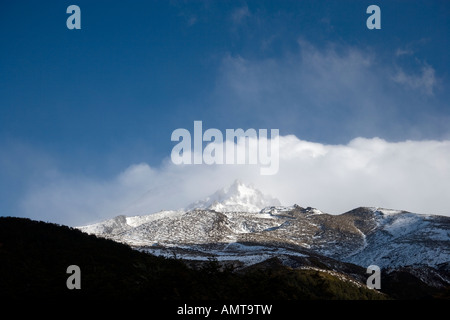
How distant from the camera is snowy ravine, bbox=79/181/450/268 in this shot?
313 feet

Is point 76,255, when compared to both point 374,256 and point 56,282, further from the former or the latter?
point 374,256

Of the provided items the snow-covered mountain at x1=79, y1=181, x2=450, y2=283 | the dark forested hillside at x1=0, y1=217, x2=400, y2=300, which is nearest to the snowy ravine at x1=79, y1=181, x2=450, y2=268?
the snow-covered mountain at x1=79, y1=181, x2=450, y2=283

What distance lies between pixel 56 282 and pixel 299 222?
149 meters

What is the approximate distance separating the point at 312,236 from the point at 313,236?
14.2 inches

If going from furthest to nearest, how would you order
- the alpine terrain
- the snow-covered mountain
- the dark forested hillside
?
the snow-covered mountain → the alpine terrain → the dark forested hillside

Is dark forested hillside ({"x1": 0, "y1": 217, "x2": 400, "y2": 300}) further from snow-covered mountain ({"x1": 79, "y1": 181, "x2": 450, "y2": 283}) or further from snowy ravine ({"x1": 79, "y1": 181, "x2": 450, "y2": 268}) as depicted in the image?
snow-covered mountain ({"x1": 79, "y1": 181, "x2": 450, "y2": 283})

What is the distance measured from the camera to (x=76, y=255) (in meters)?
20.5

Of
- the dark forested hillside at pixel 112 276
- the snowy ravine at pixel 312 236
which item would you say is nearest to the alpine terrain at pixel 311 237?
the snowy ravine at pixel 312 236

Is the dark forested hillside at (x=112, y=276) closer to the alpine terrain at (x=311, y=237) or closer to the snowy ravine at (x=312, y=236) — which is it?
the alpine terrain at (x=311, y=237)

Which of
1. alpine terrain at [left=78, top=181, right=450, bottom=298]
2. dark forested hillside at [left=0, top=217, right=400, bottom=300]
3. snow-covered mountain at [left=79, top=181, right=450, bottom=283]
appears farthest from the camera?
snow-covered mountain at [left=79, top=181, right=450, bottom=283]

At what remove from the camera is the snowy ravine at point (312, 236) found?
95.2 meters

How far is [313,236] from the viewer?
137 m
